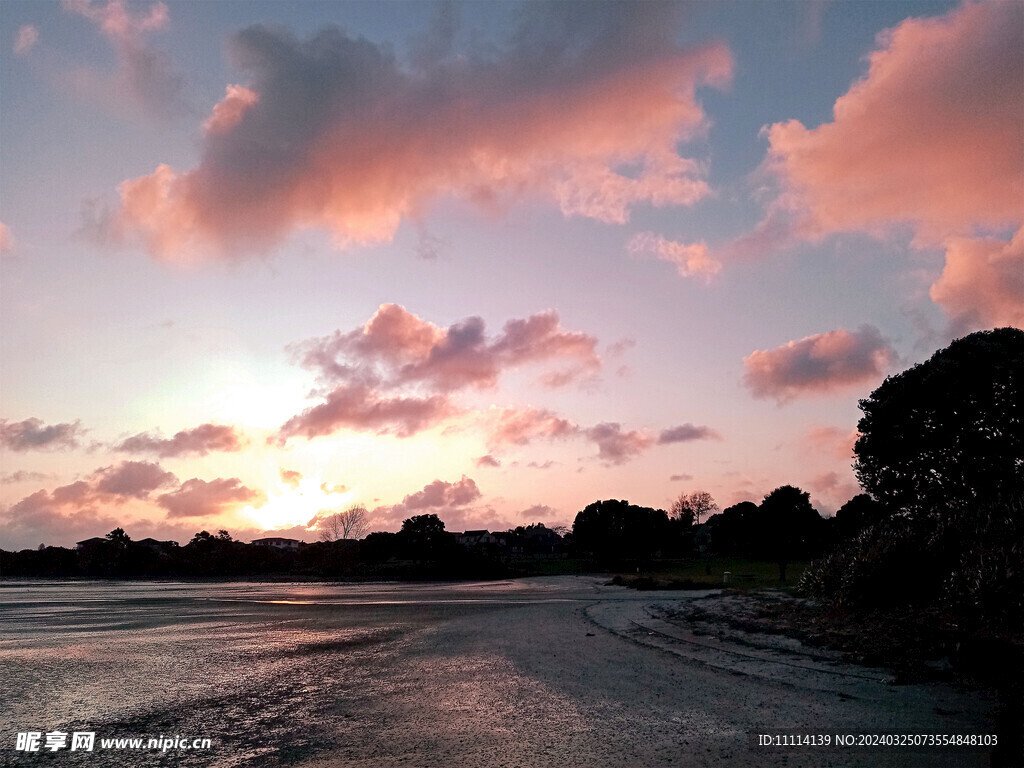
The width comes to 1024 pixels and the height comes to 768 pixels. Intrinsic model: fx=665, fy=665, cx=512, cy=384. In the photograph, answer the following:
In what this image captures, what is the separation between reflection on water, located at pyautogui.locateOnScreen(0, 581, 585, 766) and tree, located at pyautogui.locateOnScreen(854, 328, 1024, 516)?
25109 mm

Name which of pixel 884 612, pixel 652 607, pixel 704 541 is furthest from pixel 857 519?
pixel 704 541

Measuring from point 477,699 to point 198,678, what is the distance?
6790 millimetres

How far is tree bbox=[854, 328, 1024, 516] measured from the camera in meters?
31.7

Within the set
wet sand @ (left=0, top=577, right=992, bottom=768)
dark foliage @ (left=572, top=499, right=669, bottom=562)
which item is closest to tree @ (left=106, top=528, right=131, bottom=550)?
dark foliage @ (left=572, top=499, right=669, bottom=562)

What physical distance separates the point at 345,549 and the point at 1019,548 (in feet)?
399

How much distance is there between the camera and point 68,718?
1134 cm

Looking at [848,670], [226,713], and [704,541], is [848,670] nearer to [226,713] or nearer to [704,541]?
[226,713]

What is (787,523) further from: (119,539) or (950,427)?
(119,539)

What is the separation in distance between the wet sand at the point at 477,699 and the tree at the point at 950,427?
20.2 metres

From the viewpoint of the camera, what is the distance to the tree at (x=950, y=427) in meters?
31.7

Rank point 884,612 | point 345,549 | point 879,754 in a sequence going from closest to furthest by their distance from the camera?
point 879,754
point 884,612
point 345,549

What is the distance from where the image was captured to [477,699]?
486 inches

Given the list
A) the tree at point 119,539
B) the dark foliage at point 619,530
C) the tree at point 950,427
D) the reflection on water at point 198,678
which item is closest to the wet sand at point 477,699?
the reflection on water at point 198,678

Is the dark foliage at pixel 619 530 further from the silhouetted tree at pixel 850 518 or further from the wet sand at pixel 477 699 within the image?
the wet sand at pixel 477 699
